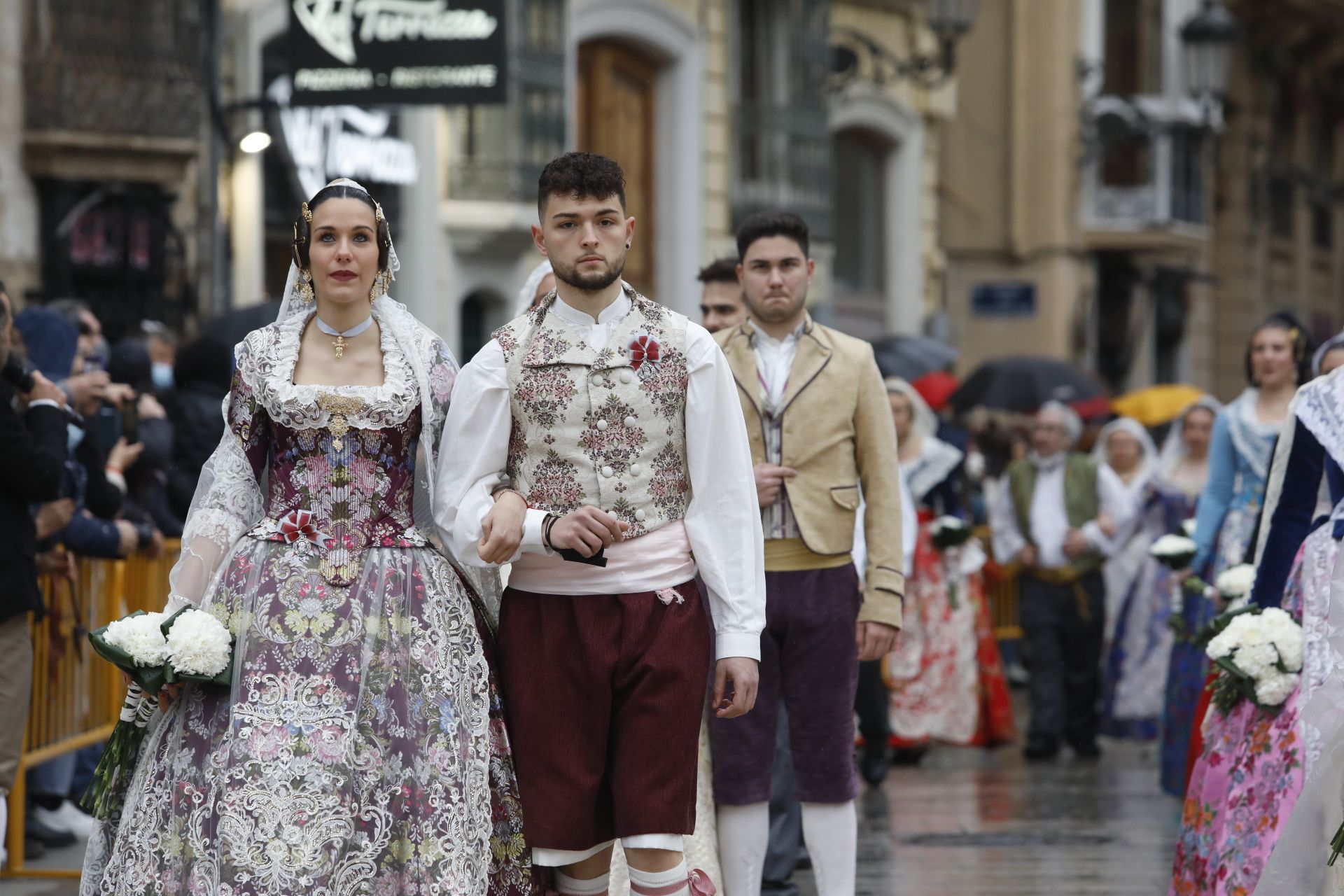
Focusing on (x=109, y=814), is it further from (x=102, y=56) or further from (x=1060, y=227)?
(x=1060, y=227)

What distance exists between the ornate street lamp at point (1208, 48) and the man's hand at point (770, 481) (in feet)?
67.6

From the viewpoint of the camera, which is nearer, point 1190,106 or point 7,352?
point 7,352

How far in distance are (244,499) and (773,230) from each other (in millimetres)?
1943

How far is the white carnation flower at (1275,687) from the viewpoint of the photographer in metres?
6.02

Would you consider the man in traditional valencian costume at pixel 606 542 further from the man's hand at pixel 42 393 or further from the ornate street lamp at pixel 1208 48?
the ornate street lamp at pixel 1208 48

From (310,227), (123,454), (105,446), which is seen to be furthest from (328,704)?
(105,446)

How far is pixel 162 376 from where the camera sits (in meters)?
10.2

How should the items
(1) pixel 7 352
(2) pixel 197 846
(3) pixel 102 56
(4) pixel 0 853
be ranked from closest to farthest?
(2) pixel 197 846 < (1) pixel 7 352 < (4) pixel 0 853 < (3) pixel 102 56

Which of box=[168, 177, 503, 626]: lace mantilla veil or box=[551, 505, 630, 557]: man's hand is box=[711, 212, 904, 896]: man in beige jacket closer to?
box=[168, 177, 503, 626]: lace mantilla veil

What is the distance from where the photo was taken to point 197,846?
4934mm

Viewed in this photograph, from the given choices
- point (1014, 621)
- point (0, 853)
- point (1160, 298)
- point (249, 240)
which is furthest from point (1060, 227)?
point (0, 853)

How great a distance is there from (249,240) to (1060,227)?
15.9m

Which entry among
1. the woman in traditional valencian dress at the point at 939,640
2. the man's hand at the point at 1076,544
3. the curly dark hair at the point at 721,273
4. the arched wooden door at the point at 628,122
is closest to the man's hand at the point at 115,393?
the curly dark hair at the point at 721,273

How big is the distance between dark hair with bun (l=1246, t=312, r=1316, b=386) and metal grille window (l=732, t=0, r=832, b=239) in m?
12.2
